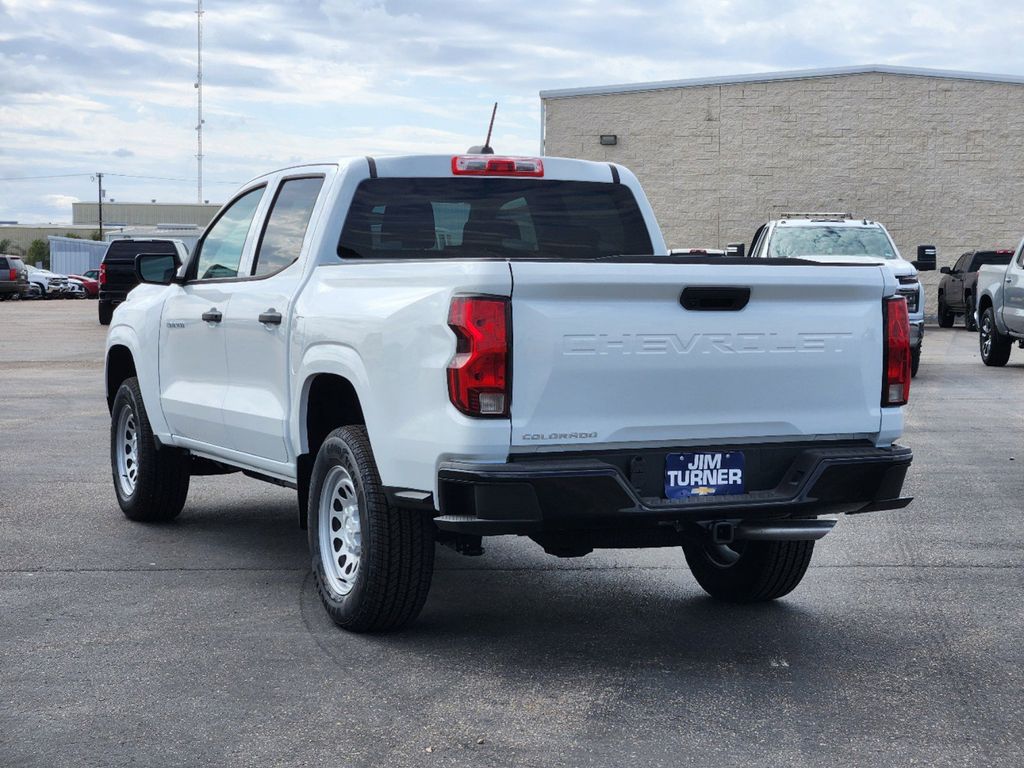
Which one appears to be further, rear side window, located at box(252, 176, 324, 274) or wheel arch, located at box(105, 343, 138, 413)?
wheel arch, located at box(105, 343, 138, 413)

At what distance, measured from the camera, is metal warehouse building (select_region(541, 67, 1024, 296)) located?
40.0 metres

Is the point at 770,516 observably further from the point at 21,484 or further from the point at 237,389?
the point at 21,484

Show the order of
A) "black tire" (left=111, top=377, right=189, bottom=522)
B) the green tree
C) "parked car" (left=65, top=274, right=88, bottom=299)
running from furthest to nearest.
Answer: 1. the green tree
2. "parked car" (left=65, top=274, right=88, bottom=299)
3. "black tire" (left=111, top=377, right=189, bottom=522)

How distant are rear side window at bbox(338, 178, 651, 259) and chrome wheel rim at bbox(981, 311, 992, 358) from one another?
16.2m

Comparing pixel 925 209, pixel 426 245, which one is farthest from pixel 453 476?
pixel 925 209

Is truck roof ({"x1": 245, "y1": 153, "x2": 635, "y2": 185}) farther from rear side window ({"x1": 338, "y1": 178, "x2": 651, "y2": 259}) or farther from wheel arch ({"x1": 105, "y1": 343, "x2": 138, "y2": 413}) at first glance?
wheel arch ({"x1": 105, "y1": 343, "x2": 138, "y2": 413})

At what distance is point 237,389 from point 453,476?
2.43 metres

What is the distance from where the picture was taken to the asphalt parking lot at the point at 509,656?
4805 mm

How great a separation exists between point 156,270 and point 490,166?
2.31 m

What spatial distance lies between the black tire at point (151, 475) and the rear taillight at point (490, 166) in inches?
104

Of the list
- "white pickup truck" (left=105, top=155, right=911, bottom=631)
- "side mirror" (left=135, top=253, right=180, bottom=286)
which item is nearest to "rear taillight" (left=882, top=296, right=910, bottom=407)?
"white pickup truck" (left=105, top=155, right=911, bottom=631)

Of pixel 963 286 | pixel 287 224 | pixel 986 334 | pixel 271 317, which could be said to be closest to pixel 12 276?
pixel 963 286

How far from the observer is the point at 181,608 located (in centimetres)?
670

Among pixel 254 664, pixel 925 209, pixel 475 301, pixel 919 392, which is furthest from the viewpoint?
pixel 925 209
